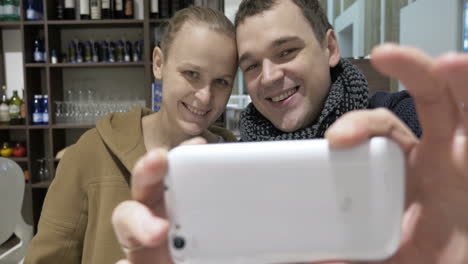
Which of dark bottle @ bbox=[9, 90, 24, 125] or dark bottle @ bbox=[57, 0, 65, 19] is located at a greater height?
dark bottle @ bbox=[57, 0, 65, 19]

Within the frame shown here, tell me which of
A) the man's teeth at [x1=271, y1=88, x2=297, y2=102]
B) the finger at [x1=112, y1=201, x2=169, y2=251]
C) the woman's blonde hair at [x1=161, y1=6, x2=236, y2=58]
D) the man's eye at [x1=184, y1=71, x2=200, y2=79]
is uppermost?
the woman's blonde hair at [x1=161, y1=6, x2=236, y2=58]

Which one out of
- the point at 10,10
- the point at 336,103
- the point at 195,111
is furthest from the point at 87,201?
the point at 10,10

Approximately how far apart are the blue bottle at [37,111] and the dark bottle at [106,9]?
2.89 feet

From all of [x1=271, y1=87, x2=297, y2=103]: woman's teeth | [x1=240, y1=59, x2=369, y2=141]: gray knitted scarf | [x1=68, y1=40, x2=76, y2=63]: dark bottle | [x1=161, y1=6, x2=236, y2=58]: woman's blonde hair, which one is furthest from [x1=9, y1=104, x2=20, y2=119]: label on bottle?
[x1=271, y1=87, x2=297, y2=103]: woman's teeth

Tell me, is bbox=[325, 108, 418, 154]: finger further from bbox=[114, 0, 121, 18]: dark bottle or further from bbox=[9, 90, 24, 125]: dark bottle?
bbox=[9, 90, 24, 125]: dark bottle

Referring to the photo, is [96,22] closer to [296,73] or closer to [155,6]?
[155,6]

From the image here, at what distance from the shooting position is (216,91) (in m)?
0.98

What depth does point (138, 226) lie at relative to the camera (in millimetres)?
474

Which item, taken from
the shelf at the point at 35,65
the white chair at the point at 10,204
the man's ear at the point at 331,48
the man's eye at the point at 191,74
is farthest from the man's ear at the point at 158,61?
the shelf at the point at 35,65

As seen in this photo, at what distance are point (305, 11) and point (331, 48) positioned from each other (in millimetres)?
165

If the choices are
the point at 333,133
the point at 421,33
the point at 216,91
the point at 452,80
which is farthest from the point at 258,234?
the point at 421,33

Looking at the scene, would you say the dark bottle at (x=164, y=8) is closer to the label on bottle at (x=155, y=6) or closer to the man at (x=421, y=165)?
the label on bottle at (x=155, y=6)

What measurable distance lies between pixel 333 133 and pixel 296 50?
579 mm

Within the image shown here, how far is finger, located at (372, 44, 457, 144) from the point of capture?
40 centimetres
